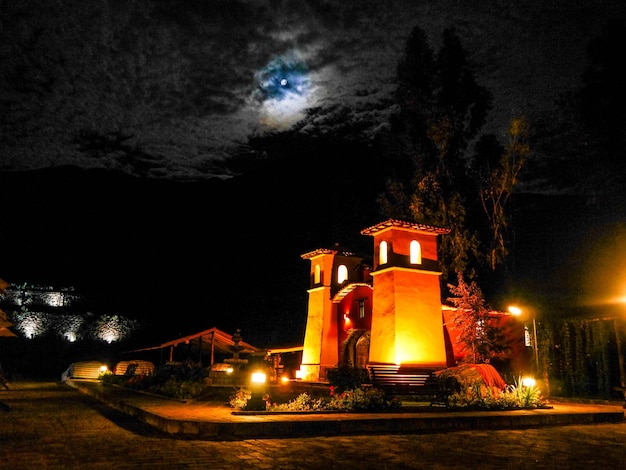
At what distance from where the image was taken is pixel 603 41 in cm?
2006

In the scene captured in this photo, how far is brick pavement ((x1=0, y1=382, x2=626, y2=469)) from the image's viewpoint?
6801 mm

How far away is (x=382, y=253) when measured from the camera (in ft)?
72.3

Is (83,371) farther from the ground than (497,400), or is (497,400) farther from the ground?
(83,371)

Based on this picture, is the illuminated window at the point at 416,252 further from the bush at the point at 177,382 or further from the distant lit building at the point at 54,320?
the distant lit building at the point at 54,320

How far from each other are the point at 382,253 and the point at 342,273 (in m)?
5.23

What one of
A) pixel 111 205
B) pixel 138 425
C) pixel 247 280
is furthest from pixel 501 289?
pixel 111 205

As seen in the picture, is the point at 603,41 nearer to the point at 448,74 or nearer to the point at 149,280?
the point at 448,74

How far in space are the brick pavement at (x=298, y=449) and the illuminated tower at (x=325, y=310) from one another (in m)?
15.3

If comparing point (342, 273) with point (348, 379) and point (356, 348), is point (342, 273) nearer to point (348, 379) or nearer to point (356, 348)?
point (356, 348)

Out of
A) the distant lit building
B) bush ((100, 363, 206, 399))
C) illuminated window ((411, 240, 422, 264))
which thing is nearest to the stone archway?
illuminated window ((411, 240, 422, 264))

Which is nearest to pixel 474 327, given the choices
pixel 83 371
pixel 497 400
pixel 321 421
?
pixel 497 400

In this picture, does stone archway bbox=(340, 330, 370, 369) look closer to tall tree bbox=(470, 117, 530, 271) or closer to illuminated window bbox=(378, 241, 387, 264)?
illuminated window bbox=(378, 241, 387, 264)

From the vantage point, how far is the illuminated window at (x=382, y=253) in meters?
21.8

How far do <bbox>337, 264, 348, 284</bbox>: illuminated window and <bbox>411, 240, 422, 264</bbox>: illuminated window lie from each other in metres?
5.91
